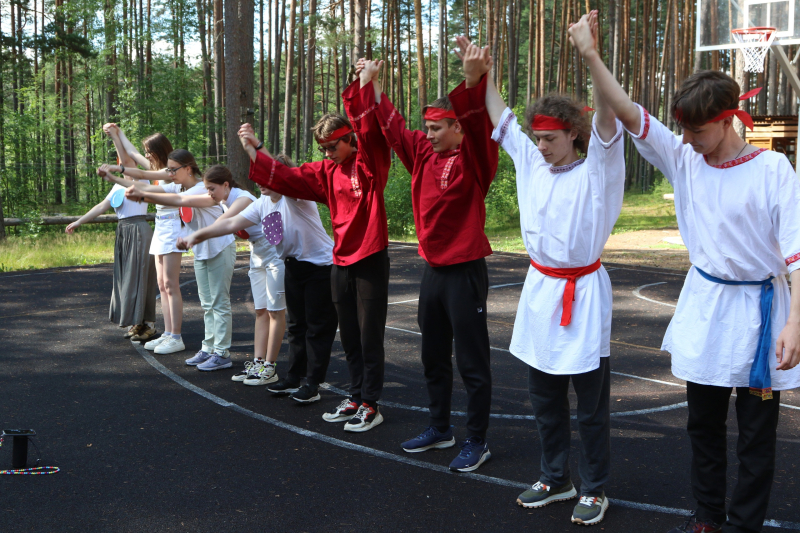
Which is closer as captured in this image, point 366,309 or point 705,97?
point 705,97

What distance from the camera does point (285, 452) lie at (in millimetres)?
4527

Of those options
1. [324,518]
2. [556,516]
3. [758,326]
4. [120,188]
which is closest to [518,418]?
[556,516]

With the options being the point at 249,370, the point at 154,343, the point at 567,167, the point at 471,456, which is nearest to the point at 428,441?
Answer: the point at 471,456

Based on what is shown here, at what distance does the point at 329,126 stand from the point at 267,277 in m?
1.60

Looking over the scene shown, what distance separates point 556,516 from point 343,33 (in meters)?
21.8

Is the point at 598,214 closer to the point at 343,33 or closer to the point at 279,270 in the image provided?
the point at 279,270

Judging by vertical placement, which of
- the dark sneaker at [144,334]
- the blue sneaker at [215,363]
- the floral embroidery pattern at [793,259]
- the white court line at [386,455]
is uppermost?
the floral embroidery pattern at [793,259]

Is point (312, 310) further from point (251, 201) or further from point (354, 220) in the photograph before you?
point (251, 201)

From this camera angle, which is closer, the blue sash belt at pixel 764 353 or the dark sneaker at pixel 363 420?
the blue sash belt at pixel 764 353

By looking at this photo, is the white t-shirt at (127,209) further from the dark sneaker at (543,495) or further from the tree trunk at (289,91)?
the tree trunk at (289,91)

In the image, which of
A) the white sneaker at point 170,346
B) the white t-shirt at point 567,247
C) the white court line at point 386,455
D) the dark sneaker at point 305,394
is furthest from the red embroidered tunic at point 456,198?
the white sneaker at point 170,346

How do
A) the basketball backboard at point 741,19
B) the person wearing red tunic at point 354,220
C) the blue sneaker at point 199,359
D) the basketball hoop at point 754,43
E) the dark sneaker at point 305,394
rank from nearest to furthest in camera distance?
the person wearing red tunic at point 354,220 < the dark sneaker at point 305,394 < the blue sneaker at point 199,359 < the basketball hoop at point 754,43 < the basketball backboard at point 741,19

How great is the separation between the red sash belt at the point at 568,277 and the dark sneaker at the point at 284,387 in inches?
114

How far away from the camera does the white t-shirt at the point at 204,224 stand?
256 inches
